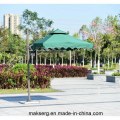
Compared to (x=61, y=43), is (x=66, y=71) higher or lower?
lower

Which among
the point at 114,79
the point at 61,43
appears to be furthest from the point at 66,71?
the point at 61,43

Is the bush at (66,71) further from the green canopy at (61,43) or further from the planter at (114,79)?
the green canopy at (61,43)

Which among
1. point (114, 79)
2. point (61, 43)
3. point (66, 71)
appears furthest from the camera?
point (66, 71)

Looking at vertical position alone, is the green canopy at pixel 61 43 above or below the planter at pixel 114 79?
above

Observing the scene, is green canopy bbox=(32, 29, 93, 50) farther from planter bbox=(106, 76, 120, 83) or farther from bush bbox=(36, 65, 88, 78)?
bush bbox=(36, 65, 88, 78)

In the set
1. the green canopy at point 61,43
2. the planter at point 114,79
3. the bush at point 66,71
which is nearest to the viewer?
the green canopy at point 61,43

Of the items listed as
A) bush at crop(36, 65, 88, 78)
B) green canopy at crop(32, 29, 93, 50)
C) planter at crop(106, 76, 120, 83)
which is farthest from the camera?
bush at crop(36, 65, 88, 78)

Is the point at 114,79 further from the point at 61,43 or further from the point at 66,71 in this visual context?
the point at 61,43

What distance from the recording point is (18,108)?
40.7 feet

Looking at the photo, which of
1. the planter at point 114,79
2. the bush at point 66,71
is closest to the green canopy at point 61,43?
the planter at point 114,79

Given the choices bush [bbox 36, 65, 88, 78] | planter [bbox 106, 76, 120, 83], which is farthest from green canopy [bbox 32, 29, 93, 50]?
bush [bbox 36, 65, 88, 78]
